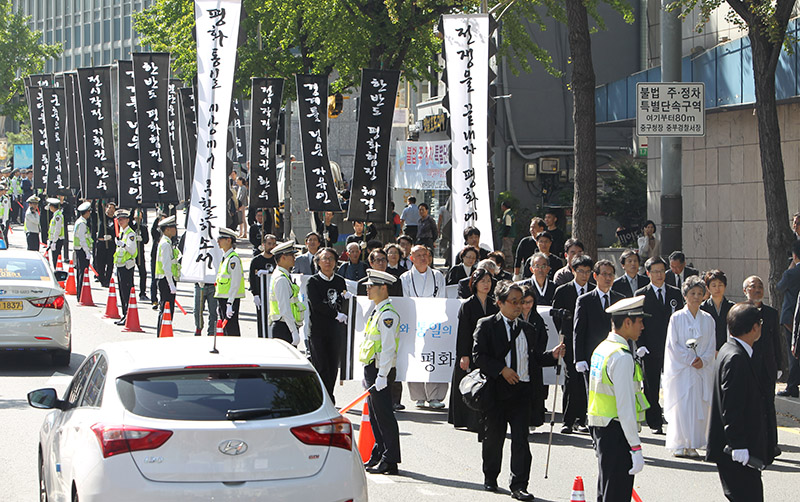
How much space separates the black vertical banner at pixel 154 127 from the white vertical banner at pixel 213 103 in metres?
5.11

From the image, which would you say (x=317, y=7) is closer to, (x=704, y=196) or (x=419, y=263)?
(x=704, y=196)

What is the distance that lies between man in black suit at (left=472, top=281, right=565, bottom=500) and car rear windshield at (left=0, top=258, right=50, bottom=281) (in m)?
8.53

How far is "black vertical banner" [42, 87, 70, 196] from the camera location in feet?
124

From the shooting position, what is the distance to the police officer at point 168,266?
63.7 ft

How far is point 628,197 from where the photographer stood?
99.3ft

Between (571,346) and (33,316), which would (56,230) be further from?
(571,346)

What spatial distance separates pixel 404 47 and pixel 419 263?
1456 cm

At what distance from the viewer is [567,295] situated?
12.0 m

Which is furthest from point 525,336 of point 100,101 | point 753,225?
point 100,101

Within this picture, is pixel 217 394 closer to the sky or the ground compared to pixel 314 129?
closer to the ground

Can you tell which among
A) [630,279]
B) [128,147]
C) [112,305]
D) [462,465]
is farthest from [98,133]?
[462,465]

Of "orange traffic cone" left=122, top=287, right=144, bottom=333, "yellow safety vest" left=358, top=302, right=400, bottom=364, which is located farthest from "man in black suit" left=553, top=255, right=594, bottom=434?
"orange traffic cone" left=122, top=287, right=144, bottom=333

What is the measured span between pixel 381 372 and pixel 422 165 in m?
21.5

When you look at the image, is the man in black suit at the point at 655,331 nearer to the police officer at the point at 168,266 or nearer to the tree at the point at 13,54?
the police officer at the point at 168,266
